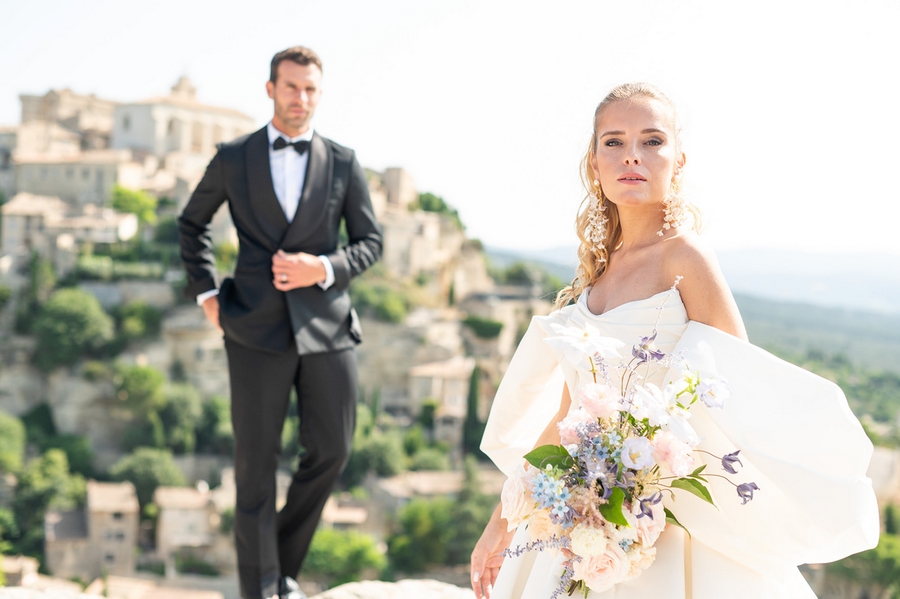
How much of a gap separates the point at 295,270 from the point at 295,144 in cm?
56

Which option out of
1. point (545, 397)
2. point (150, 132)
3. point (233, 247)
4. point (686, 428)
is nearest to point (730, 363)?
point (686, 428)

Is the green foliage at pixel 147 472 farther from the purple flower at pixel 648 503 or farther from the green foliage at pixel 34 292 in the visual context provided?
the purple flower at pixel 648 503

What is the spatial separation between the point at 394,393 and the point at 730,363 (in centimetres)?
3306

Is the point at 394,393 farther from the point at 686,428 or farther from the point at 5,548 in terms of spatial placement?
the point at 686,428

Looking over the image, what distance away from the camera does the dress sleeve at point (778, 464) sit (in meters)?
1.59

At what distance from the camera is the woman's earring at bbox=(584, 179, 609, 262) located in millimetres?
2223

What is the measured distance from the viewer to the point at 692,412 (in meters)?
1.77

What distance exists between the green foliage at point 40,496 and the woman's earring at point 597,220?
28.9m

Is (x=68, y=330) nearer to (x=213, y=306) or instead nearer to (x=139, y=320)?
(x=139, y=320)

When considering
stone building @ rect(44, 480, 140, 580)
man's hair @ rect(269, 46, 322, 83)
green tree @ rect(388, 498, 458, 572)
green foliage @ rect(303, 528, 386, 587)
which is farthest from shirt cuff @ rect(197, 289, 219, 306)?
stone building @ rect(44, 480, 140, 580)

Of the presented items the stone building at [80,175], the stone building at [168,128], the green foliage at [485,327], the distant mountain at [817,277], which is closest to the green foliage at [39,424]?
the stone building at [80,175]

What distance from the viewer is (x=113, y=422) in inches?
1195

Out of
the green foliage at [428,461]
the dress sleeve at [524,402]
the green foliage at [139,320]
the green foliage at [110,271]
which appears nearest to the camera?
the dress sleeve at [524,402]

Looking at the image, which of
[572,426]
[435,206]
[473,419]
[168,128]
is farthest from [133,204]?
[572,426]
